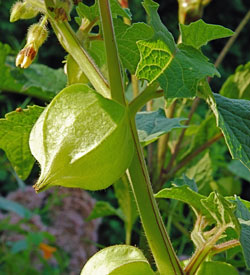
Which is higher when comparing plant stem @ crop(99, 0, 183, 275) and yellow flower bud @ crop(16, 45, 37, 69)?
yellow flower bud @ crop(16, 45, 37, 69)

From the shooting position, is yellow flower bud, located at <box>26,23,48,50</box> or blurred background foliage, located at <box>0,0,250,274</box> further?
blurred background foliage, located at <box>0,0,250,274</box>

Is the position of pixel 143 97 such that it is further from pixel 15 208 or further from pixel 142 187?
pixel 15 208

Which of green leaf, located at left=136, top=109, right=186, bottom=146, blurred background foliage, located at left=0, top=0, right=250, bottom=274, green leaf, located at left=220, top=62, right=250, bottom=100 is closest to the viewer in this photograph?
green leaf, located at left=136, top=109, right=186, bottom=146

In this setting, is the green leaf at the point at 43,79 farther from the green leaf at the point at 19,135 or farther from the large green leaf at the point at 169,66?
the large green leaf at the point at 169,66

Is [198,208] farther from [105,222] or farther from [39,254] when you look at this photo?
[105,222]

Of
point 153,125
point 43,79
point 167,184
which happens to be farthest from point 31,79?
point 153,125

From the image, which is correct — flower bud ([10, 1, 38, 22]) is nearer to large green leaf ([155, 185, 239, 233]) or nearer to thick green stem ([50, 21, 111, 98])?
thick green stem ([50, 21, 111, 98])

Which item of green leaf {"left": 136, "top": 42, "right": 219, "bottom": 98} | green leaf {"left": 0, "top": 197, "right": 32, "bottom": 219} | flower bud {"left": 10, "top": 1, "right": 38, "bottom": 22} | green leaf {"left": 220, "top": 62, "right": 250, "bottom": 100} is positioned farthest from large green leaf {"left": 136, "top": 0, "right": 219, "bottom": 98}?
green leaf {"left": 0, "top": 197, "right": 32, "bottom": 219}

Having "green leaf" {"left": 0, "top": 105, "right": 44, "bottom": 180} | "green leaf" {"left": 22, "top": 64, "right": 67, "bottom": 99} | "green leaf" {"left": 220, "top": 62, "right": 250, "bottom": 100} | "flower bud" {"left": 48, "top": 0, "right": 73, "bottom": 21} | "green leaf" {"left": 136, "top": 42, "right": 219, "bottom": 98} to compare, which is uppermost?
"flower bud" {"left": 48, "top": 0, "right": 73, "bottom": 21}
